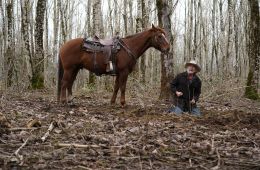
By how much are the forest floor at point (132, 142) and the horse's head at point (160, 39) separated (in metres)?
2.09

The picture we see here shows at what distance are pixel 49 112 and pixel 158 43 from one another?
9.59ft

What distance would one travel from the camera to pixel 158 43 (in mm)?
9219

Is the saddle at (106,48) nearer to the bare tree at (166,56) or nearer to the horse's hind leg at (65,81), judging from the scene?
the horse's hind leg at (65,81)

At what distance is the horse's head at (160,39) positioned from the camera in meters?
9.11

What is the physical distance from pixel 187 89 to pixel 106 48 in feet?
7.60

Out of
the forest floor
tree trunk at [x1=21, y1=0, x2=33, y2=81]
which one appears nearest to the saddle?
the forest floor

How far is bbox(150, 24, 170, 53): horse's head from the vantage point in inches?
359

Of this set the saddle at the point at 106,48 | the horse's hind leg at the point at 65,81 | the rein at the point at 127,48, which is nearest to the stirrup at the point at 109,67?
the saddle at the point at 106,48

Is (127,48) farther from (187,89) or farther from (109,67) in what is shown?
(187,89)

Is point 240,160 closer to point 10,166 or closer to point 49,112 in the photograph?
point 10,166

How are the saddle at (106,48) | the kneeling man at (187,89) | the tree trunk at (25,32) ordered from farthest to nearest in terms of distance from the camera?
the tree trunk at (25,32)
the saddle at (106,48)
the kneeling man at (187,89)

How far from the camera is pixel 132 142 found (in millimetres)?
5008

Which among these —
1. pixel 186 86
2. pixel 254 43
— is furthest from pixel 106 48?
pixel 254 43

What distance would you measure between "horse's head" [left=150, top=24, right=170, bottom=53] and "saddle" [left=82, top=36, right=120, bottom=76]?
0.86 m
